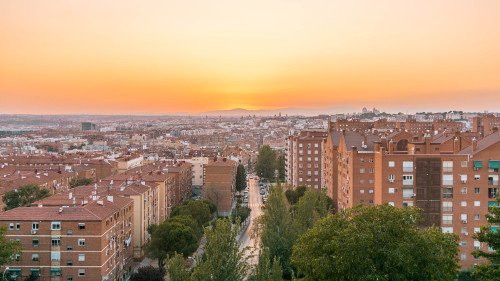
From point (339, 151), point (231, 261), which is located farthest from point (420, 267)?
point (339, 151)

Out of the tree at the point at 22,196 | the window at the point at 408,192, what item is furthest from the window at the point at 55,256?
the window at the point at 408,192

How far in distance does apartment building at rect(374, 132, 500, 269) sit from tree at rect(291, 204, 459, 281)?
505 inches

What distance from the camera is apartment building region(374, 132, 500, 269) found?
27.8 metres

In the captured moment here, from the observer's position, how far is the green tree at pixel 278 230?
91.9 ft

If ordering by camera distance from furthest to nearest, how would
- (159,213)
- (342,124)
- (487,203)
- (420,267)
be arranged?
1. (342,124)
2. (159,213)
3. (487,203)
4. (420,267)

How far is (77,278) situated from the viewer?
25.2 m

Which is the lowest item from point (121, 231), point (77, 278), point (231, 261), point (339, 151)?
point (77, 278)

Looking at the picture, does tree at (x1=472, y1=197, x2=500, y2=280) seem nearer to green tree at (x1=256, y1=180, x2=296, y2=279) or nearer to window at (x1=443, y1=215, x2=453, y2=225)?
window at (x1=443, y1=215, x2=453, y2=225)

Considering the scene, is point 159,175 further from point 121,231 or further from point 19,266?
point 19,266

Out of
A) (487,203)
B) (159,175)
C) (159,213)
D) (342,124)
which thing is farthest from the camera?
(342,124)

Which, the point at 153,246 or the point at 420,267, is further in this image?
the point at 153,246

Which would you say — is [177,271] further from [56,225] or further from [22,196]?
[22,196]

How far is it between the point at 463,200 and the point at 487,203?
1.47 metres

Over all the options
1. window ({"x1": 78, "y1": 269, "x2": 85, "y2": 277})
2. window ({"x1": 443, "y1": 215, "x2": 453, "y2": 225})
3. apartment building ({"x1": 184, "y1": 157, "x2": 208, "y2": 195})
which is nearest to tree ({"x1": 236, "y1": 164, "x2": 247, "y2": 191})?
apartment building ({"x1": 184, "y1": 157, "x2": 208, "y2": 195})
